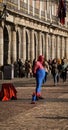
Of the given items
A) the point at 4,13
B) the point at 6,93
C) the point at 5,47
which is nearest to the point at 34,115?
the point at 6,93

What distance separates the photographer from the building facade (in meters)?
46.0

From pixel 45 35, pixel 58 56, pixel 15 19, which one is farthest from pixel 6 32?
pixel 58 56

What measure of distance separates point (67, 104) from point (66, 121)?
4.39 metres

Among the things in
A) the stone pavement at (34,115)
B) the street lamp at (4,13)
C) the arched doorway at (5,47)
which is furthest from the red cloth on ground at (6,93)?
the arched doorway at (5,47)

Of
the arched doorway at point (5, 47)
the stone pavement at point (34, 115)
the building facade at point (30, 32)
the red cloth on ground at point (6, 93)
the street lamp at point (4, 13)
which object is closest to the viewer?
the stone pavement at point (34, 115)

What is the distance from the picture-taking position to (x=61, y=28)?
68.9m

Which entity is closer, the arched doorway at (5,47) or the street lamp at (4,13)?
the street lamp at (4,13)

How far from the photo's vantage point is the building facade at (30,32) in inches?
1812

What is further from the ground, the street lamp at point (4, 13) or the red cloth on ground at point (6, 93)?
the street lamp at point (4, 13)

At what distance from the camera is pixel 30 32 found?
54156 millimetres

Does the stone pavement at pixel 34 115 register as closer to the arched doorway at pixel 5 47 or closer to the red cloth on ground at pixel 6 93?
the red cloth on ground at pixel 6 93

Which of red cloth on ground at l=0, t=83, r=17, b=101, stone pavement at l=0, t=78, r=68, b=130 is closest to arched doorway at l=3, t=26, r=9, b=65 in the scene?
red cloth on ground at l=0, t=83, r=17, b=101

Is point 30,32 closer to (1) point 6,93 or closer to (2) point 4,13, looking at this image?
(2) point 4,13

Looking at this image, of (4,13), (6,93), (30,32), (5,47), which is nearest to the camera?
(6,93)
